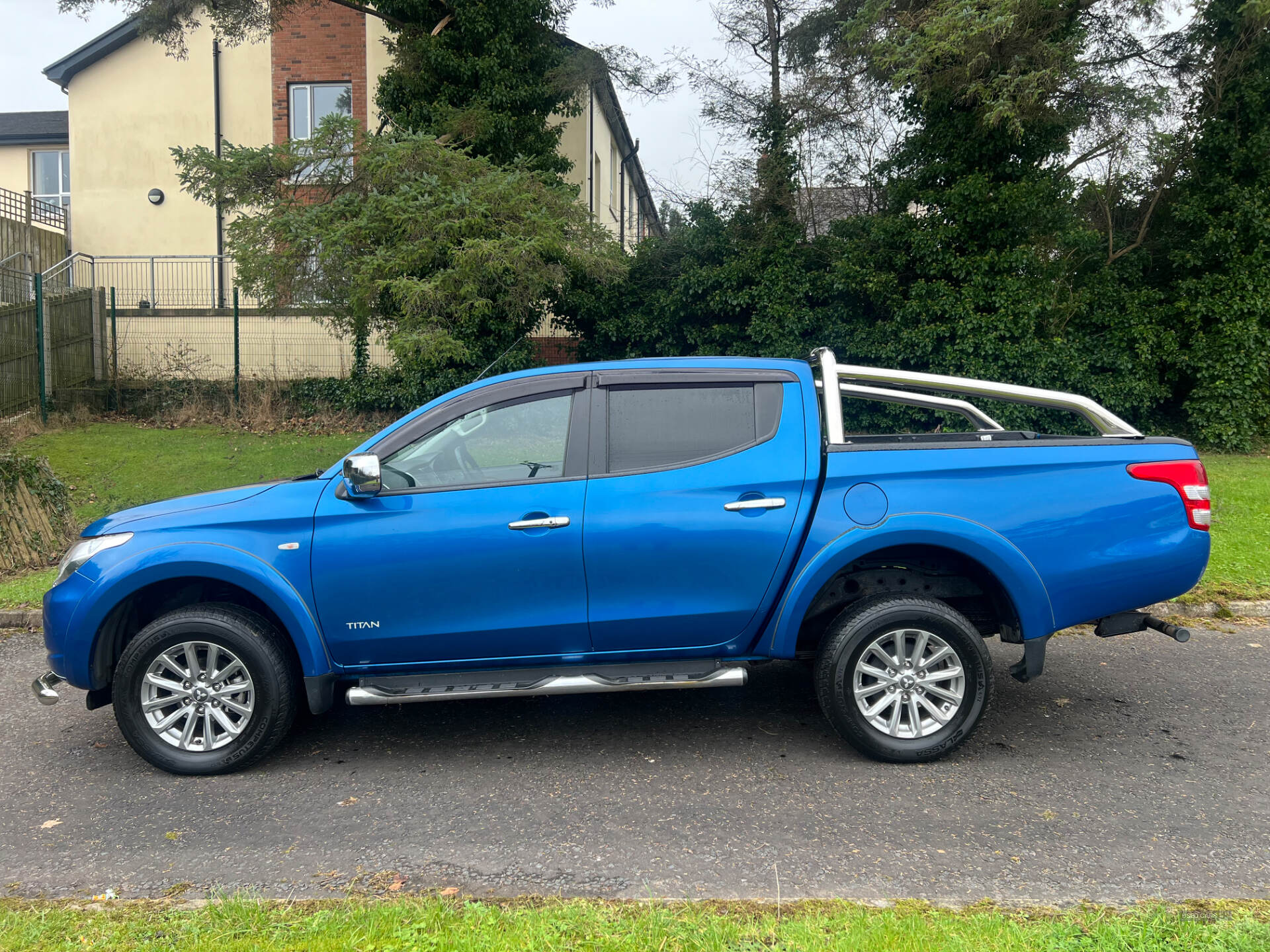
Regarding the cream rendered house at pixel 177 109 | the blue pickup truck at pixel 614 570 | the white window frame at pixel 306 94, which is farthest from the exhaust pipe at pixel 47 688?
the white window frame at pixel 306 94

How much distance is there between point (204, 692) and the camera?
4500 millimetres

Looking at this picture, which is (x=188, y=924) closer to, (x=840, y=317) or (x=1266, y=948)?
(x=1266, y=948)

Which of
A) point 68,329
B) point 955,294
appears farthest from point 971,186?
point 68,329

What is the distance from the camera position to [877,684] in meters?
4.48

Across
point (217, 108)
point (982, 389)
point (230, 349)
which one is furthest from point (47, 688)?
point (217, 108)

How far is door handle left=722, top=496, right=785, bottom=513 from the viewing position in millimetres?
4422

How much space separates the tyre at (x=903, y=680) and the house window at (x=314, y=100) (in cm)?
2330

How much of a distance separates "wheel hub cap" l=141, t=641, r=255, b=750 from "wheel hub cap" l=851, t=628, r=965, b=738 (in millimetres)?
2903

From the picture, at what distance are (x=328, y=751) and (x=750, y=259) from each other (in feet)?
40.1

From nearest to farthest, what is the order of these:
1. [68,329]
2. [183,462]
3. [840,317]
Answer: [183,462], [840,317], [68,329]

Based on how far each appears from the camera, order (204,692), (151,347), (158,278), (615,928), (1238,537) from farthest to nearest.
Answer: (158,278) → (151,347) → (1238,537) → (204,692) → (615,928)

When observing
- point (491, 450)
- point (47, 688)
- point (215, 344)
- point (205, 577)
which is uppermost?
point (215, 344)

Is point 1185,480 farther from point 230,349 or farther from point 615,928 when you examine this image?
point 230,349

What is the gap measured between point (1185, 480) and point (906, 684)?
5.39 feet
